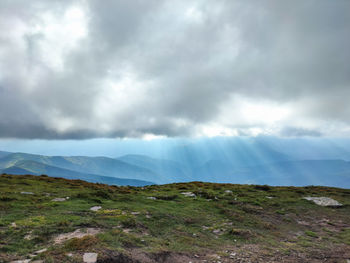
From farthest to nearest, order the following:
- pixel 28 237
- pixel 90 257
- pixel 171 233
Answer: pixel 171 233
pixel 28 237
pixel 90 257

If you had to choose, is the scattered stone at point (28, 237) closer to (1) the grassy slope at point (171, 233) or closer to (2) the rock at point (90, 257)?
(1) the grassy slope at point (171, 233)

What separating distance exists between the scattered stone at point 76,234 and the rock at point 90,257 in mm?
2643

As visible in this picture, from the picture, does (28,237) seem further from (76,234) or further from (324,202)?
(324,202)

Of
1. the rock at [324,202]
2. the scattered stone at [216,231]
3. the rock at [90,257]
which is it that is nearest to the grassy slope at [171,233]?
the scattered stone at [216,231]

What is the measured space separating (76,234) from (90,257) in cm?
376

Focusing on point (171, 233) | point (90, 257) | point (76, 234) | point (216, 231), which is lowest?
point (216, 231)

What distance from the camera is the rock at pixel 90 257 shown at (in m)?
8.27

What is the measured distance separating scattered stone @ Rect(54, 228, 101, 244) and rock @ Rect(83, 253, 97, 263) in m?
2.64

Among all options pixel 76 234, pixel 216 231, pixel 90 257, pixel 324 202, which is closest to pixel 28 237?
pixel 76 234

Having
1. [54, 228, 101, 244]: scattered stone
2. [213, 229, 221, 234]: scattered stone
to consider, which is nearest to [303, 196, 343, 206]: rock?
[213, 229, 221, 234]: scattered stone

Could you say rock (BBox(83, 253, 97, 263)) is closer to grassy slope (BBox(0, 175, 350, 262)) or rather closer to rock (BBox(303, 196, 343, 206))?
grassy slope (BBox(0, 175, 350, 262))

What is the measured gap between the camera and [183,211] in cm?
2105

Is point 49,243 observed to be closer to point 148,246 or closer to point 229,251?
point 148,246

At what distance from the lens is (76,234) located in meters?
11.6
